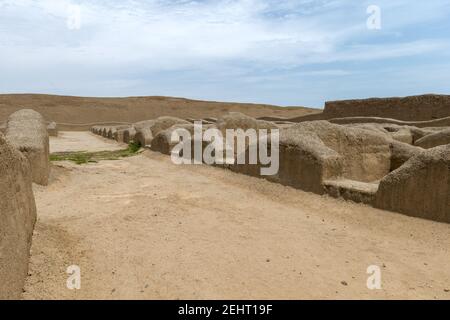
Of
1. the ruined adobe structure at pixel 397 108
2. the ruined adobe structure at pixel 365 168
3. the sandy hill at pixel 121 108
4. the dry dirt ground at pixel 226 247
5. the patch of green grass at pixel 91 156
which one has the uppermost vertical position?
the sandy hill at pixel 121 108

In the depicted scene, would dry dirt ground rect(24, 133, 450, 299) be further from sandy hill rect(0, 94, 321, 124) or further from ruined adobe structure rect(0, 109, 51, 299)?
sandy hill rect(0, 94, 321, 124)

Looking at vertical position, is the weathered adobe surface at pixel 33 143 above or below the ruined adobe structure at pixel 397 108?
below

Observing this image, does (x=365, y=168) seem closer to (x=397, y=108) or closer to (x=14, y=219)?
(x=14, y=219)

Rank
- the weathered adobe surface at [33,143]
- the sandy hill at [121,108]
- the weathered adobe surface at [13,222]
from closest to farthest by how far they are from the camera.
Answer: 1. the weathered adobe surface at [13,222]
2. the weathered adobe surface at [33,143]
3. the sandy hill at [121,108]

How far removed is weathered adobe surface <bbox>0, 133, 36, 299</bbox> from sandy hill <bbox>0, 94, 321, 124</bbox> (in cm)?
3973

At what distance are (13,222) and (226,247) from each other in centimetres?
184

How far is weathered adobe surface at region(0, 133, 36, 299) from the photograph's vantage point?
105 inches

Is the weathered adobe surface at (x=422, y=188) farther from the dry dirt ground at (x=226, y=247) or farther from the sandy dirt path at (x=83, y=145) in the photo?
the sandy dirt path at (x=83, y=145)

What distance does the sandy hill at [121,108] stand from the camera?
4351cm

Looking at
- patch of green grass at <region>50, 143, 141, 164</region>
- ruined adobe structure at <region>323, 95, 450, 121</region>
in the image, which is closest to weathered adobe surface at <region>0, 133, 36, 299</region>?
patch of green grass at <region>50, 143, 141, 164</region>

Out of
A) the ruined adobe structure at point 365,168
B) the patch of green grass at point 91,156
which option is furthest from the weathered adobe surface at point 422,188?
the patch of green grass at point 91,156

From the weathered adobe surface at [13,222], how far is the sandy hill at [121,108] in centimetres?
3973
